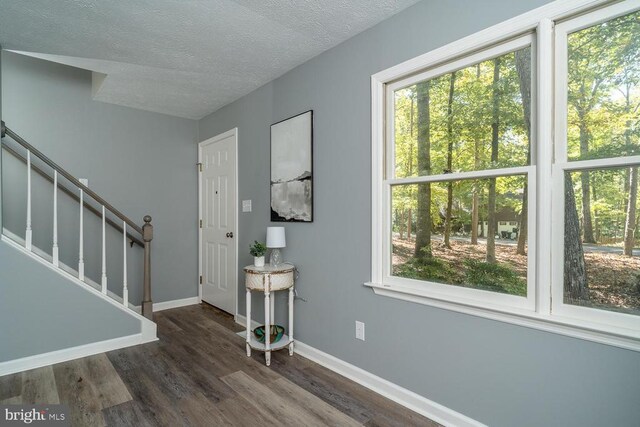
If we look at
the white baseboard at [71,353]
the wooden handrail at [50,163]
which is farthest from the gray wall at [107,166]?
the white baseboard at [71,353]

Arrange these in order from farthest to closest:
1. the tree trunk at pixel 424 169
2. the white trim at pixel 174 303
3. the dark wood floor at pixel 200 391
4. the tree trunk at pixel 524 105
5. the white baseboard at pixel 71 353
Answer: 1. the white trim at pixel 174 303
2. the white baseboard at pixel 71 353
3. the tree trunk at pixel 424 169
4. the dark wood floor at pixel 200 391
5. the tree trunk at pixel 524 105

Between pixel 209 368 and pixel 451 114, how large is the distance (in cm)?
246

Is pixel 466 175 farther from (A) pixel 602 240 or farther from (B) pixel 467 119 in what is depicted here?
(A) pixel 602 240

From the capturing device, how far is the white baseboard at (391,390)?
5.75ft

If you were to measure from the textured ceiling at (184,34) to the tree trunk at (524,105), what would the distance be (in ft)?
2.37

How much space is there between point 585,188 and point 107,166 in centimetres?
418

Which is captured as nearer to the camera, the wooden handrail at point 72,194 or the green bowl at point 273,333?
the green bowl at point 273,333

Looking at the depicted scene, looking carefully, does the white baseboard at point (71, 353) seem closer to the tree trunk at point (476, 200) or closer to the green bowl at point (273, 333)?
the green bowl at point (273, 333)

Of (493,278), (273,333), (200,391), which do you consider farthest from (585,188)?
(200,391)

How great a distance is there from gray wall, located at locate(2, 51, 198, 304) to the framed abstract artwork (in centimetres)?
175

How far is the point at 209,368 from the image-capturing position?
7.99 feet

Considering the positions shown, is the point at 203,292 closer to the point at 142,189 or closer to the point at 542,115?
the point at 142,189

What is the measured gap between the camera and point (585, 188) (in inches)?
55.8

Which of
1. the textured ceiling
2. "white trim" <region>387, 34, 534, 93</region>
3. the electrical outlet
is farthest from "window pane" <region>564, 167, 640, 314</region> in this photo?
the textured ceiling
